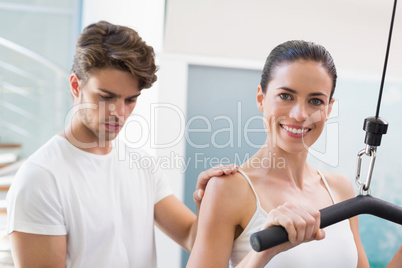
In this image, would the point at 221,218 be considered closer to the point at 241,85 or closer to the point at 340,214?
the point at 340,214

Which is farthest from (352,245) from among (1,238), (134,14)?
(1,238)

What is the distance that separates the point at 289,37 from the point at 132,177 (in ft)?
3.77

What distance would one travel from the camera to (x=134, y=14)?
8.91ft

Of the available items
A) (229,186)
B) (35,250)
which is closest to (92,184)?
(35,250)

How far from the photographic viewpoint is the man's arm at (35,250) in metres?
1.27

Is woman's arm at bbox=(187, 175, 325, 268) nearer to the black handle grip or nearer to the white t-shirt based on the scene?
the black handle grip

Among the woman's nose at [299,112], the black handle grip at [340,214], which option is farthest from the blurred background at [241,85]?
the black handle grip at [340,214]

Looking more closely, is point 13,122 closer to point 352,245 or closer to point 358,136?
point 358,136

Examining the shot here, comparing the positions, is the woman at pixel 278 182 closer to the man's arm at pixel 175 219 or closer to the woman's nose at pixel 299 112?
the woman's nose at pixel 299 112

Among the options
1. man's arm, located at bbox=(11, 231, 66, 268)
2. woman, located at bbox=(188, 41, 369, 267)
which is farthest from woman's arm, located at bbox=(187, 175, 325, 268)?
man's arm, located at bbox=(11, 231, 66, 268)

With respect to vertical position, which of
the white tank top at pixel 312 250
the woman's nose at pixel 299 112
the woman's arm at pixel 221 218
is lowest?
the white tank top at pixel 312 250

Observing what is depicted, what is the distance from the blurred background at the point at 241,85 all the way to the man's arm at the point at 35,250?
40.9 inches

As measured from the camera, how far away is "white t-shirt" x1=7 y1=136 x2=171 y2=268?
4.21 feet

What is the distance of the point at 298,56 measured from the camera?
118 centimetres
